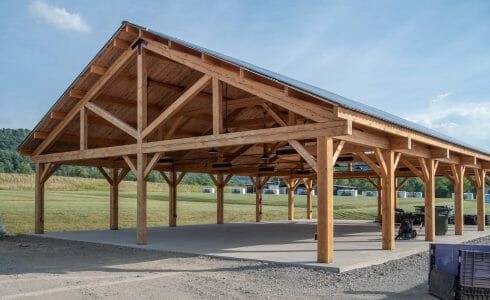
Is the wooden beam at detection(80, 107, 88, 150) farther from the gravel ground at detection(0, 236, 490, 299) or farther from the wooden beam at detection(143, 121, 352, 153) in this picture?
the gravel ground at detection(0, 236, 490, 299)

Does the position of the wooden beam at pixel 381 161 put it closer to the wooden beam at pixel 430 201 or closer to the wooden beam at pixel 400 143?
the wooden beam at pixel 400 143

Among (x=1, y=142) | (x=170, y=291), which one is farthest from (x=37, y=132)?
(x=1, y=142)

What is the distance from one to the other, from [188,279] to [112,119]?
6560 mm

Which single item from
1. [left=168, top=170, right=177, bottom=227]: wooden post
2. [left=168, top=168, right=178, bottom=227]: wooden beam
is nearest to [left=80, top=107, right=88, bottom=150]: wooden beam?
[left=168, top=168, right=178, bottom=227]: wooden beam

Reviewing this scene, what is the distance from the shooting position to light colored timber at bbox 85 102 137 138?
1312 cm

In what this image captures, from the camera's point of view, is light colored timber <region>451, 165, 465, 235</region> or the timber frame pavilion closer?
the timber frame pavilion

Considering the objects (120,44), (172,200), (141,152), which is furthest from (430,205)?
(172,200)

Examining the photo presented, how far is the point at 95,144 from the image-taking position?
17984mm

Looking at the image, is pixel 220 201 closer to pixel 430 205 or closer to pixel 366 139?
pixel 430 205

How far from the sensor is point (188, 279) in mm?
8398

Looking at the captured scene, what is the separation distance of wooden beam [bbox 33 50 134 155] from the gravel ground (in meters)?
5.08

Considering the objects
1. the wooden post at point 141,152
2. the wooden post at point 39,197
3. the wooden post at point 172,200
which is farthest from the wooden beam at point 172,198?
the wooden post at point 141,152

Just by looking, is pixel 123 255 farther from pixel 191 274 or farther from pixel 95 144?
pixel 95 144

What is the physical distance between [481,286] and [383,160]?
5.47 meters
